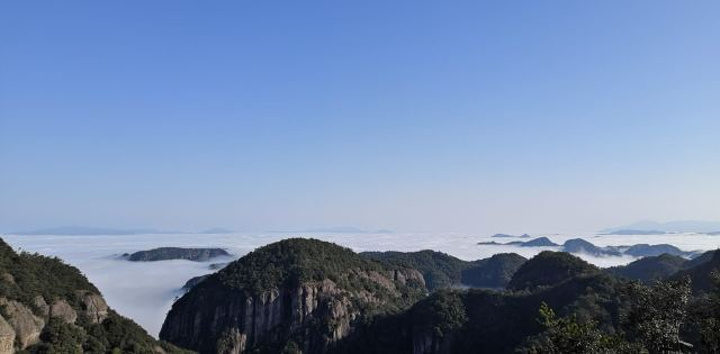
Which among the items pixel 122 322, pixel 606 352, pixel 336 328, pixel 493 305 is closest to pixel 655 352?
pixel 606 352

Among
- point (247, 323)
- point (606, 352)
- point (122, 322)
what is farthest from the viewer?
point (247, 323)

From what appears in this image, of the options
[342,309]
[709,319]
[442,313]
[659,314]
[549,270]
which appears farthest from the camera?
[549,270]

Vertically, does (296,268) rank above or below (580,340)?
below

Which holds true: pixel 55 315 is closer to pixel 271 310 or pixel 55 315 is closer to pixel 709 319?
pixel 709 319

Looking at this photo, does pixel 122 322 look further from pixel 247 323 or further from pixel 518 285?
pixel 518 285

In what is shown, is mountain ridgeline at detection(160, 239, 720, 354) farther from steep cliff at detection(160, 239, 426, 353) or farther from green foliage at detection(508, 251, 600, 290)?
green foliage at detection(508, 251, 600, 290)

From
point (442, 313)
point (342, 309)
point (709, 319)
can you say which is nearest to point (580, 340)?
point (709, 319)

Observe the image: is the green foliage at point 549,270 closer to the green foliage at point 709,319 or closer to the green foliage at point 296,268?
the green foliage at point 296,268

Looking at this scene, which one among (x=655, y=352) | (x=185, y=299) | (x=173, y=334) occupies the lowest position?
(x=173, y=334)
